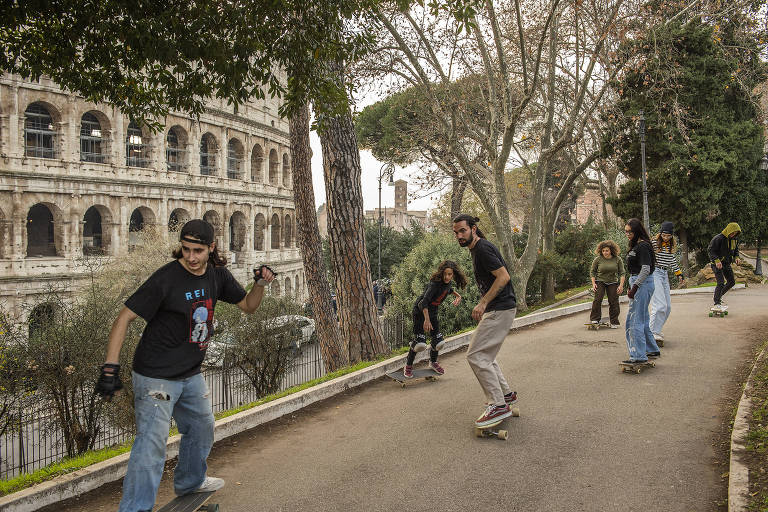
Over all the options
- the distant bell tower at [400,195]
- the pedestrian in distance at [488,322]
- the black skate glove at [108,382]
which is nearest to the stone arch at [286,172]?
the pedestrian in distance at [488,322]

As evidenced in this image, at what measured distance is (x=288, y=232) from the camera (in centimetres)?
4459

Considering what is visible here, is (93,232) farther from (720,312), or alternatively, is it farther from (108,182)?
(720,312)

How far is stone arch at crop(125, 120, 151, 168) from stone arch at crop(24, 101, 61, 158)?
376cm

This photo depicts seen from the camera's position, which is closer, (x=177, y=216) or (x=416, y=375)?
(x=416, y=375)

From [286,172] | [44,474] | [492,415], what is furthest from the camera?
[286,172]

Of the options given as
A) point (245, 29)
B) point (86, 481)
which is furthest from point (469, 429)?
point (245, 29)

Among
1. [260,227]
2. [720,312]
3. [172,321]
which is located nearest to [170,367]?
[172,321]

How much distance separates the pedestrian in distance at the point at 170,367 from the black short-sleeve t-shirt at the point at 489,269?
7.81 ft

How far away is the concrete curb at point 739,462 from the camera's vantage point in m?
3.50

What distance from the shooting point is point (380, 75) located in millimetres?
16922

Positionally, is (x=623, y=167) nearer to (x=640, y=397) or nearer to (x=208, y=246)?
(x=640, y=397)

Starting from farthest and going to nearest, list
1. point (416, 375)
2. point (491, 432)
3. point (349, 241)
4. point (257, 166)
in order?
point (257, 166)
point (349, 241)
point (416, 375)
point (491, 432)

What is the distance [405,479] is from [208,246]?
224cm

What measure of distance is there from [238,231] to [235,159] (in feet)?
15.9
